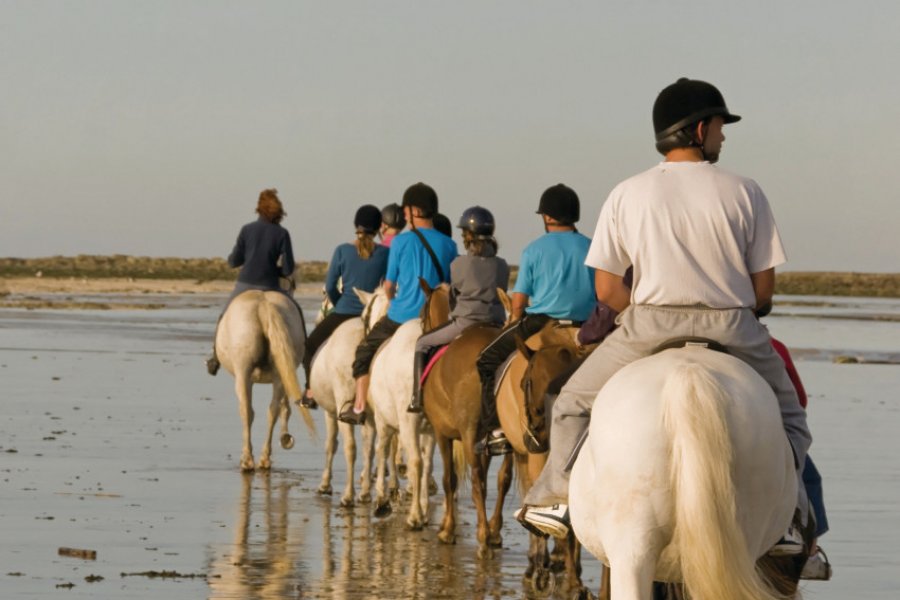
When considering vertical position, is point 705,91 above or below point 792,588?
above

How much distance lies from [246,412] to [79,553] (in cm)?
631

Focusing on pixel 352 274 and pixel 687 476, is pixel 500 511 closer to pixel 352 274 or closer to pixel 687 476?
pixel 352 274

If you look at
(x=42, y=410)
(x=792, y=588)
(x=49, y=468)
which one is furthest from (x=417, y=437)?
(x=42, y=410)

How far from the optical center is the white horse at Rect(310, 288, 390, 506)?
1539cm

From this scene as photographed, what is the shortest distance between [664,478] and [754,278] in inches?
48.7

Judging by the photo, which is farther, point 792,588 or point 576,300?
point 576,300

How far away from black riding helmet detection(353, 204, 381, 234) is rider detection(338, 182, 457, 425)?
1.59 meters

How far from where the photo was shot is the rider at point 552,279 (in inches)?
453

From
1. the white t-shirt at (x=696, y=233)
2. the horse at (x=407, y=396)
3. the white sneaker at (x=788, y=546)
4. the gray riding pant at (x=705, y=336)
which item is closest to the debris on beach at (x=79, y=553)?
the horse at (x=407, y=396)

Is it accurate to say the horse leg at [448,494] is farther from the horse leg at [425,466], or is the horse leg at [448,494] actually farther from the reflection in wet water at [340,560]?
the horse leg at [425,466]

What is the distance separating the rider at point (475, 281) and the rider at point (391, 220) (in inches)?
135

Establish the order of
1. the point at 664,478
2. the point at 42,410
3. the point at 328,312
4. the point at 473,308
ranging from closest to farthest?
the point at 664,478
the point at 473,308
the point at 328,312
the point at 42,410

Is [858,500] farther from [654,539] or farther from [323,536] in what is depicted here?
[654,539]

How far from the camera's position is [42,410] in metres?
22.4
